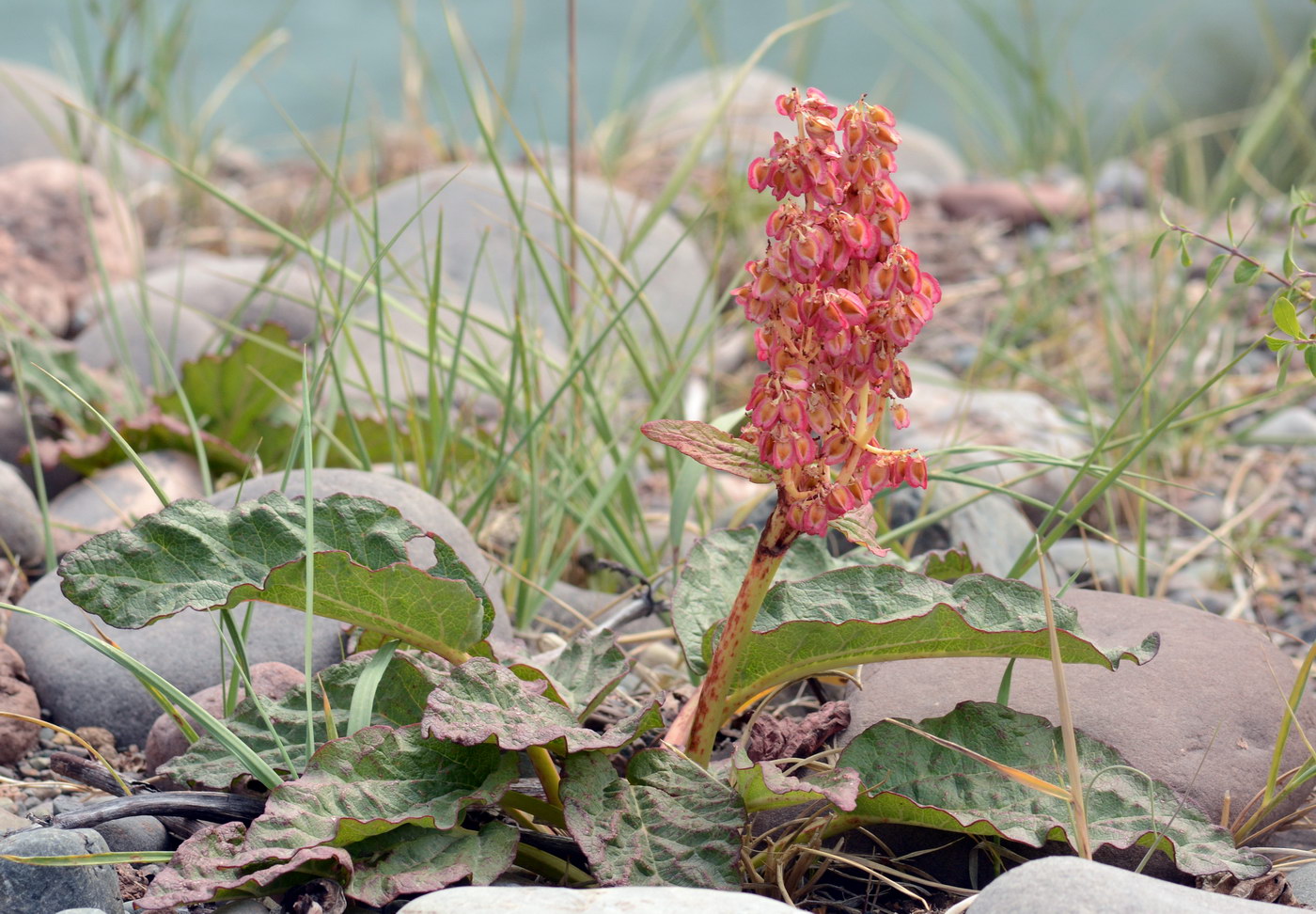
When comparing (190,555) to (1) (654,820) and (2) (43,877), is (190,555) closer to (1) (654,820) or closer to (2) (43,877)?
(2) (43,877)

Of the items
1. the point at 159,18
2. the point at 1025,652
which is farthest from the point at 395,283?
the point at 1025,652

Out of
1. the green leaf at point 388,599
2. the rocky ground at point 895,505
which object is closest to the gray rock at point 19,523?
the rocky ground at point 895,505

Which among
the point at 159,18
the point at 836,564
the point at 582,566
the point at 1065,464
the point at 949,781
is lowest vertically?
the point at 582,566

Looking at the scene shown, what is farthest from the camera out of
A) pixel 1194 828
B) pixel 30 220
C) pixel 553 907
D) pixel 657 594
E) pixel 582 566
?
pixel 30 220

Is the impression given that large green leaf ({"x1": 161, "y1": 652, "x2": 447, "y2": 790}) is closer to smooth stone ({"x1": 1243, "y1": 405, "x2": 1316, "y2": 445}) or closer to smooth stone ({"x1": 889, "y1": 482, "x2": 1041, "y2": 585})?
smooth stone ({"x1": 889, "y1": 482, "x2": 1041, "y2": 585})

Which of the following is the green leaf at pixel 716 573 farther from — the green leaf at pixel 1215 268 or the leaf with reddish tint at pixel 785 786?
the green leaf at pixel 1215 268

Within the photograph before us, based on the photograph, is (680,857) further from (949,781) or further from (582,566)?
(582,566)
